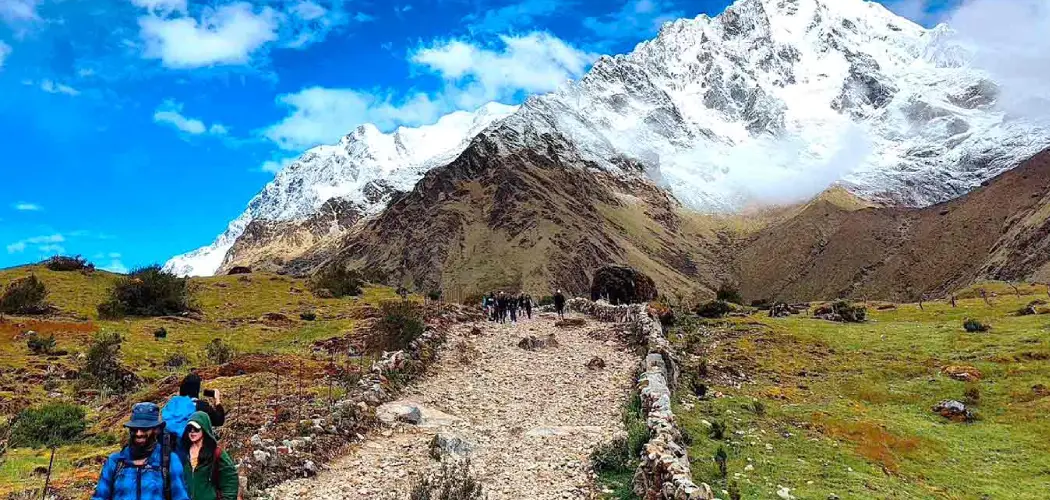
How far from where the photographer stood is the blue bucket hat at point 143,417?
7238mm

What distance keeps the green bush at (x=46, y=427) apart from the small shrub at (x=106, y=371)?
6513 mm

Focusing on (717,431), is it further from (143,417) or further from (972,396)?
(143,417)

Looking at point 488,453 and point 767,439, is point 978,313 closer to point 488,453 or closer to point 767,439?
point 767,439

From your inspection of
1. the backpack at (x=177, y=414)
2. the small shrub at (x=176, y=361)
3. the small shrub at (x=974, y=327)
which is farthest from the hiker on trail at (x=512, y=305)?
the backpack at (x=177, y=414)

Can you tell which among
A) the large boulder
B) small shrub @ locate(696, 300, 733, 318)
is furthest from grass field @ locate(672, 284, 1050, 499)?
the large boulder

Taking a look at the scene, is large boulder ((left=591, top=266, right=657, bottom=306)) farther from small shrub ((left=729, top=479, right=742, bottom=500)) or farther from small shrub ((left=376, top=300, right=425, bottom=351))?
small shrub ((left=729, top=479, right=742, bottom=500))

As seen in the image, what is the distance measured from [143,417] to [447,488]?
22.1ft

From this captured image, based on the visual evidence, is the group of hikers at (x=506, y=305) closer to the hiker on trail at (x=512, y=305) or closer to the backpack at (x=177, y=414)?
the hiker on trail at (x=512, y=305)

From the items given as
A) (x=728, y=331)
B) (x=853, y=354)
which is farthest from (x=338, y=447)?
(x=728, y=331)

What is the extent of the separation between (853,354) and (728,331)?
29.8ft

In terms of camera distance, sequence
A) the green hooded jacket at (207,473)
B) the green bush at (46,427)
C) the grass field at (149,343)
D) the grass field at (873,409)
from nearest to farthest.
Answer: the green hooded jacket at (207,473) < the grass field at (873,409) < the grass field at (149,343) < the green bush at (46,427)

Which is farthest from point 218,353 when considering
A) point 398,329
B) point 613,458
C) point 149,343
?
point 613,458

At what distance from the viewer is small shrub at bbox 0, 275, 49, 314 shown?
41031mm

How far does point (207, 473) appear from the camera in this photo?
824 centimetres
